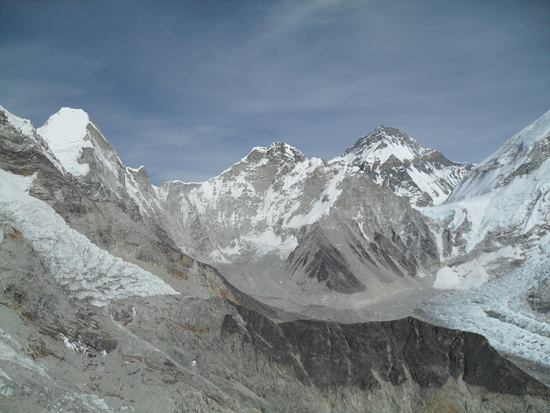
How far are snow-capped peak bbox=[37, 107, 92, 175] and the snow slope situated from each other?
4873cm

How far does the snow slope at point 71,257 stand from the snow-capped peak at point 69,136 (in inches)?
1918

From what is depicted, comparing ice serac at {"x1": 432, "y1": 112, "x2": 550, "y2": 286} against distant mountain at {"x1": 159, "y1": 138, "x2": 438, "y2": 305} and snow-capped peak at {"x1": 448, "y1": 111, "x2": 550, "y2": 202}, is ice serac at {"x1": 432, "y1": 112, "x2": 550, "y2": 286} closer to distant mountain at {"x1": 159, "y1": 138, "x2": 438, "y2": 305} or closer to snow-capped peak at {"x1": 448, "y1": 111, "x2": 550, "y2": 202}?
snow-capped peak at {"x1": 448, "y1": 111, "x2": 550, "y2": 202}

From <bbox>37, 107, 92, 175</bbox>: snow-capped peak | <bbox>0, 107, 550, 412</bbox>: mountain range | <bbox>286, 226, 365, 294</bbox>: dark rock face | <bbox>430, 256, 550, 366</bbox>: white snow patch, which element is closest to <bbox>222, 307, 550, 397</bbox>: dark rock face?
<bbox>0, 107, 550, 412</bbox>: mountain range

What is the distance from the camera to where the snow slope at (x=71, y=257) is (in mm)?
41188

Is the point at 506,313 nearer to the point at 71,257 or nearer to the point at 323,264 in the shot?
the point at 323,264

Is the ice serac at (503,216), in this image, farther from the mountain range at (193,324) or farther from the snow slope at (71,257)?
the snow slope at (71,257)

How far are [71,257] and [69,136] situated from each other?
7003cm

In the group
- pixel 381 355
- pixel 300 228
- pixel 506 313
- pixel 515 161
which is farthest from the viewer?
pixel 515 161

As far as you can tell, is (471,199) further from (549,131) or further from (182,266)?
(182,266)

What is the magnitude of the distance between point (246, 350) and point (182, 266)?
12.1 meters

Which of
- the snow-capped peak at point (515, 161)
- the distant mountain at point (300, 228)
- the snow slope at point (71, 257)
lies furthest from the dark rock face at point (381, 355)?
the snow-capped peak at point (515, 161)

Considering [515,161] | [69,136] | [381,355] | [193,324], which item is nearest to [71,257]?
[193,324]

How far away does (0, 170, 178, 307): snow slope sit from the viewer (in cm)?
4119

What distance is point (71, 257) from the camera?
42.8 m
